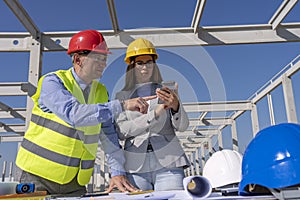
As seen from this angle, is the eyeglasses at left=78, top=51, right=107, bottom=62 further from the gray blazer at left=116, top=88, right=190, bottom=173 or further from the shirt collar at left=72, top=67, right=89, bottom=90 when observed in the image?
the gray blazer at left=116, top=88, right=190, bottom=173

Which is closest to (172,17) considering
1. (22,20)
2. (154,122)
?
(22,20)

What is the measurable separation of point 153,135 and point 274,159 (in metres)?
0.80

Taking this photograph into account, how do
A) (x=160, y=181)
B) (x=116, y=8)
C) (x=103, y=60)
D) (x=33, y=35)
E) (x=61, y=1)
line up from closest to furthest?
(x=160, y=181) → (x=103, y=60) → (x=61, y=1) → (x=116, y=8) → (x=33, y=35)

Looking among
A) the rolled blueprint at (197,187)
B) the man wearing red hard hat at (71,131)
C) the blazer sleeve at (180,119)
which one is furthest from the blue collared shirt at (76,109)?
the rolled blueprint at (197,187)

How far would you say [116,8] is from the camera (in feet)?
12.5

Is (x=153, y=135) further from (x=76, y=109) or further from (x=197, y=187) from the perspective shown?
(x=197, y=187)

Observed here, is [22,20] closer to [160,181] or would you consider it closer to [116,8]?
[116,8]

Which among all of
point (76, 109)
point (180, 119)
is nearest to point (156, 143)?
point (180, 119)

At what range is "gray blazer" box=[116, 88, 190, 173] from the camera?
1744 mm

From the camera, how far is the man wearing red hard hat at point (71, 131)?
1689 millimetres

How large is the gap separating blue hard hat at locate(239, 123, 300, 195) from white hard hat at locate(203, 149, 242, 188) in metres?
1.50

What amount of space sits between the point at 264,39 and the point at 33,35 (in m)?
3.21

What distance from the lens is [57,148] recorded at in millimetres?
1787

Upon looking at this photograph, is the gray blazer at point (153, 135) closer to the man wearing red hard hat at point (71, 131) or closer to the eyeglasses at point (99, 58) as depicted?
the man wearing red hard hat at point (71, 131)
